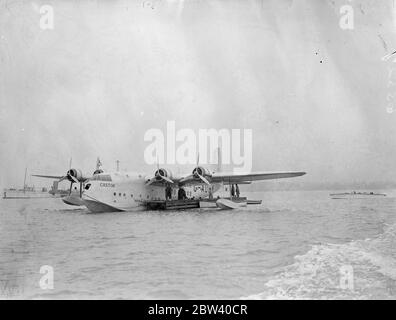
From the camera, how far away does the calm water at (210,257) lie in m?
4.00

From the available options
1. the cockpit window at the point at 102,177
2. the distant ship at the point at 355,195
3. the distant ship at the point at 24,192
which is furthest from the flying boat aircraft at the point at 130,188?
the distant ship at the point at 355,195

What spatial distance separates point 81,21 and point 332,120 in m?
3.49

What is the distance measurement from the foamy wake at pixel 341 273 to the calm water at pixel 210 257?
0.04ft

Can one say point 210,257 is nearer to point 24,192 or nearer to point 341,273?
point 341,273

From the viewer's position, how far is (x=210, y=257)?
435 centimetres

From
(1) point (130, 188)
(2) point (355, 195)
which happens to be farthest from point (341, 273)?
(1) point (130, 188)

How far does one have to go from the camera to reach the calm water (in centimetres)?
400

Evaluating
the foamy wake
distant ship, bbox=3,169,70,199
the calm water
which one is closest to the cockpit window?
distant ship, bbox=3,169,70,199

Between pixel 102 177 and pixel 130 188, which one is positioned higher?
pixel 102 177

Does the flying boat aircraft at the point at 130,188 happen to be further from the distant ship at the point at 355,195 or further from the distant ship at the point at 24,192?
the distant ship at the point at 355,195

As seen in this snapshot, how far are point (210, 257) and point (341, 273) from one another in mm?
1514

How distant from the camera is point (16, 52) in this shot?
4574mm
